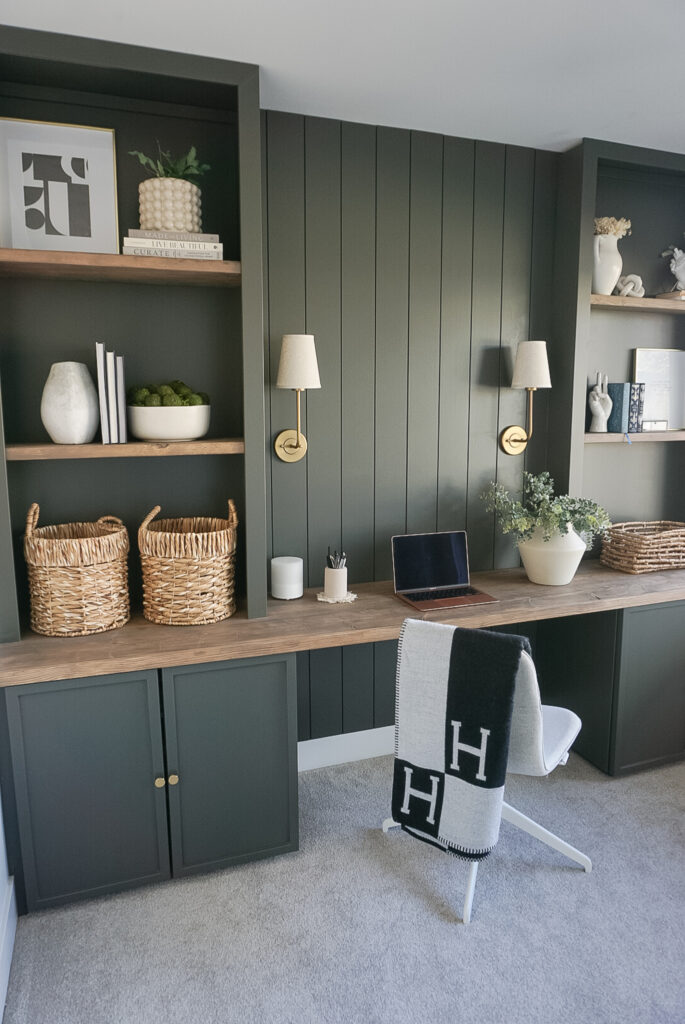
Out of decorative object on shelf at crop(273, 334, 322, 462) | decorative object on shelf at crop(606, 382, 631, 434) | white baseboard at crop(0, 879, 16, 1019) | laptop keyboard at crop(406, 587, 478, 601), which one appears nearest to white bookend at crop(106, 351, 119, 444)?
decorative object on shelf at crop(273, 334, 322, 462)

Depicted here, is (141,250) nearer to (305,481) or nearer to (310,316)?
(310,316)

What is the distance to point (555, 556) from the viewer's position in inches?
110

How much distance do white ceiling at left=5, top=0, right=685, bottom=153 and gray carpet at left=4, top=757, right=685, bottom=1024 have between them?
8.20 feet

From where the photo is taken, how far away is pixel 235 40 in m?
2.01

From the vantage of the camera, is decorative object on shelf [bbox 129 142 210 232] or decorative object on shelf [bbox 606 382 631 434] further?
decorative object on shelf [bbox 606 382 631 434]

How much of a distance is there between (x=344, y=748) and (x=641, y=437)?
182 cm

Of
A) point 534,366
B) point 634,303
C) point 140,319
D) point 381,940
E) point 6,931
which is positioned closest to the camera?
point 6,931

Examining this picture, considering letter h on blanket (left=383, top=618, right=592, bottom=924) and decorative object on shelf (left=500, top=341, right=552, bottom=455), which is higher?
decorative object on shelf (left=500, top=341, right=552, bottom=455)

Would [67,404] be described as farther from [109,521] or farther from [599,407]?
[599,407]

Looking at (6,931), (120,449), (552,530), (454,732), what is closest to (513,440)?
(552,530)

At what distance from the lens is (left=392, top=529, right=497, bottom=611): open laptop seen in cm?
270

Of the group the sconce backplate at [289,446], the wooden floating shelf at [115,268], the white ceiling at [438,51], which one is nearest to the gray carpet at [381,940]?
the sconce backplate at [289,446]

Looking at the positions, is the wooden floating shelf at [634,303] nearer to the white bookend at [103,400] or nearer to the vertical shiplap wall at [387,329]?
the vertical shiplap wall at [387,329]

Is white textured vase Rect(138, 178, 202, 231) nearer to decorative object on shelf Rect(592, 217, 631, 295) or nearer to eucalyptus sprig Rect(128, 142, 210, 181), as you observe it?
eucalyptus sprig Rect(128, 142, 210, 181)
